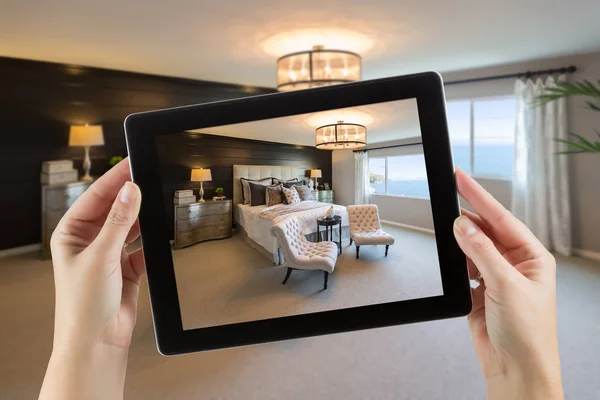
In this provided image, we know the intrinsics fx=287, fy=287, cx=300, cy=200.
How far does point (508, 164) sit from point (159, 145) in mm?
3565

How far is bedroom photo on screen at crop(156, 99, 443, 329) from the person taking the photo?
463 mm

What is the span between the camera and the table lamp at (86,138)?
6.04ft

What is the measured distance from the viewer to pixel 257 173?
0.66 meters

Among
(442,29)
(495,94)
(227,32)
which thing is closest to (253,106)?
(227,32)

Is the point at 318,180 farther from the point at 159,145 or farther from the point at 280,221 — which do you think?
the point at 159,145

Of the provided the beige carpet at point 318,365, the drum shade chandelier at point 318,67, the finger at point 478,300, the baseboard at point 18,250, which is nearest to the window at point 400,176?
the finger at point 478,300

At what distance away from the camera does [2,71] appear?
179cm

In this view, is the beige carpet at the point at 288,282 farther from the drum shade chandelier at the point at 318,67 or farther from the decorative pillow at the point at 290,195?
the drum shade chandelier at the point at 318,67

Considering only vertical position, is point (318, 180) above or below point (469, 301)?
above

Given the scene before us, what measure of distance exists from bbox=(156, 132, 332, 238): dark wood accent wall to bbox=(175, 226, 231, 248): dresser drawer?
0.07m

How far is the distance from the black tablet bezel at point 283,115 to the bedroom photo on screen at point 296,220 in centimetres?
1

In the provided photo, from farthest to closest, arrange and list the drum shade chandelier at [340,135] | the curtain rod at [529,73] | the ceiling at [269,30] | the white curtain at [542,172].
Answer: the white curtain at [542,172]
the curtain rod at [529,73]
the ceiling at [269,30]
the drum shade chandelier at [340,135]

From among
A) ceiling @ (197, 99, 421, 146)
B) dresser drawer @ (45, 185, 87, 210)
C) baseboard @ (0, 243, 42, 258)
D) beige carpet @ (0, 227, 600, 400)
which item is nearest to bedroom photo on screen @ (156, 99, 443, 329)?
ceiling @ (197, 99, 421, 146)

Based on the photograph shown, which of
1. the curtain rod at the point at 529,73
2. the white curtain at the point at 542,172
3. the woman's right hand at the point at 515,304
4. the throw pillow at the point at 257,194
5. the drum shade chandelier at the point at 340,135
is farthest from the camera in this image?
the white curtain at the point at 542,172
